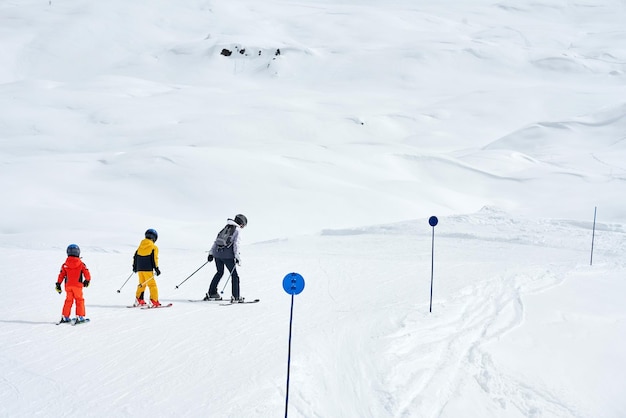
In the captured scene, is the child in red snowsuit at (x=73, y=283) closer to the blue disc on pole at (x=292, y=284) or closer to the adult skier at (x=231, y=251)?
the adult skier at (x=231, y=251)

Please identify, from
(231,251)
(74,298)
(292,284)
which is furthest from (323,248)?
(292,284)

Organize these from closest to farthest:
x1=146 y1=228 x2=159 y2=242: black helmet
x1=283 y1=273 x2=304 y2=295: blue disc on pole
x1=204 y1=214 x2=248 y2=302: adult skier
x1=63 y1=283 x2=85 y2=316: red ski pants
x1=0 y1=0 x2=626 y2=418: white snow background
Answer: x1=283 y1=273 x2=304 y2=295: blue disc on pole < x1=0 y1=0 x2=626 y2=418: white snow background < x1=63 y1=283 x2=85 y2=316: red ski pants < x1=146 y1=228 x2=159 y2=242: black helmet < x1=204 y1=214 x2=248 y2=302: adult skier

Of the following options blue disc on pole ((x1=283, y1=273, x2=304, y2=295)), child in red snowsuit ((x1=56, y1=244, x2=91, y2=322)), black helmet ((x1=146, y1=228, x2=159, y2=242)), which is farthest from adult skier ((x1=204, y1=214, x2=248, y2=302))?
blue disc on pole ((x1=283, y1=273, x2=304, y2=295))

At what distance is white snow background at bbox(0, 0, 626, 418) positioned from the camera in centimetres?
600

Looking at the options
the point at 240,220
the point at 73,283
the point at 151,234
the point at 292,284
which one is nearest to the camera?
the point at 292,284

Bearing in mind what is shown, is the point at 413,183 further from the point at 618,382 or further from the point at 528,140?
the point at 618,382

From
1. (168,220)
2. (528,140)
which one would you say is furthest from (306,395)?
(528,140)

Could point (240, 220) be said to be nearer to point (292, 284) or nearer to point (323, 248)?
point (292, 284)

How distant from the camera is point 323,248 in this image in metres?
15.6

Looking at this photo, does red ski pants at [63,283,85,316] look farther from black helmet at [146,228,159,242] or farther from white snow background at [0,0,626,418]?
black helmet at [146,228,159,242]

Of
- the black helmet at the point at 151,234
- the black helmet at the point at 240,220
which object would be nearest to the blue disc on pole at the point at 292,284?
the black helmet at the point at 151,234

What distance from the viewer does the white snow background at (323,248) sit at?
19.7 feet

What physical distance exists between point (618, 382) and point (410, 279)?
5085mm

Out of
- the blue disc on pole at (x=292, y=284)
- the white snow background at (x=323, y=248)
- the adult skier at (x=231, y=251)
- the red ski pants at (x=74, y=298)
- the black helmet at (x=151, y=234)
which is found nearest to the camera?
the blue disc on pole at (x=292, y=284)
